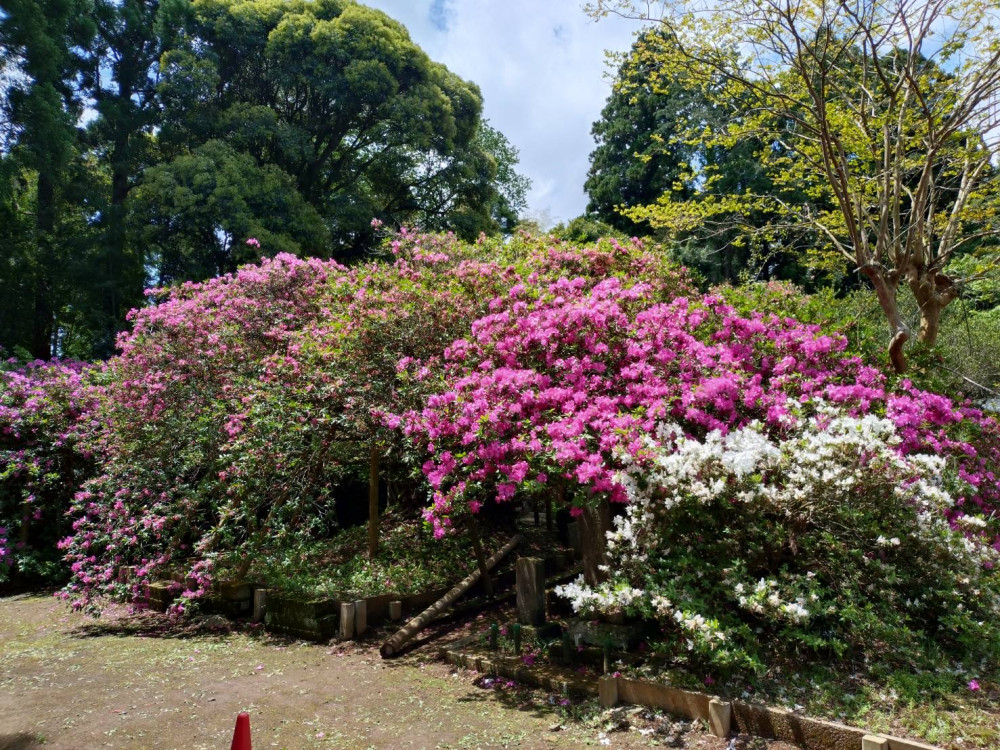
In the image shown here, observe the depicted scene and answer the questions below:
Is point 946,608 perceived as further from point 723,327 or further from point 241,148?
point 241,148

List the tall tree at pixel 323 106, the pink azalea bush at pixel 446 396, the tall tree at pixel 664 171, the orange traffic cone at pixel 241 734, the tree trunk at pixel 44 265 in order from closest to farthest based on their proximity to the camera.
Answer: the orange traffic cone at pixel 241 734 → the pink azalea bush at pixel 446 396 → the tree trunk at pixel 44 265 → the tall tree at pixel 323 106 → the tall tree at pixel 664 171

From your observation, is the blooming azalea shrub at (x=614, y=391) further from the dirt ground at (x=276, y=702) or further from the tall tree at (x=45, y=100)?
the tall tree at (x=45, y=100)

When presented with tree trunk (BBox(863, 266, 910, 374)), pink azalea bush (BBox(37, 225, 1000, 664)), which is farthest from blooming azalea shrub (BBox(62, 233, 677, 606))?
tree trunk (BBox(863, 266, 910, 374))

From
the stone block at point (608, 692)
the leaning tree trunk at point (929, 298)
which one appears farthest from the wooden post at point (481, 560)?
the leaning tree trunk at point (929, 298)

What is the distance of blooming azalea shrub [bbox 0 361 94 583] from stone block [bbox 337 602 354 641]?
5.71 m

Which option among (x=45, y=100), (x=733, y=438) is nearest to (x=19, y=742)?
(x=733, y=438)

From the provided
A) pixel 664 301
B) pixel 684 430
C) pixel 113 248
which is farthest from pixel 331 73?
pixel 684 430

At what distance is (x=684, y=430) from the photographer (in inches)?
200

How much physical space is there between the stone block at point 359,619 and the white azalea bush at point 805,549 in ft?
9.92

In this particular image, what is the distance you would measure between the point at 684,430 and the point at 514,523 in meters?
5.17

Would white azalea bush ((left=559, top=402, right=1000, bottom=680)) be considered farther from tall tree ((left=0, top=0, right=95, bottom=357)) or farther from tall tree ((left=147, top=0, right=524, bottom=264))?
tall tree ((left=0, top=0, right=95, bottom=357))

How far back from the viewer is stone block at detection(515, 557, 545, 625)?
5.76 m

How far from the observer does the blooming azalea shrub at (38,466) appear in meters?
10.1

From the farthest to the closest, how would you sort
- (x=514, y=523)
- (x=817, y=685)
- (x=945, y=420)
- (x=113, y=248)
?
(x=113, y=248) → (x=514, y=523) → (x=945, y=420) → (x=817, y=685)
